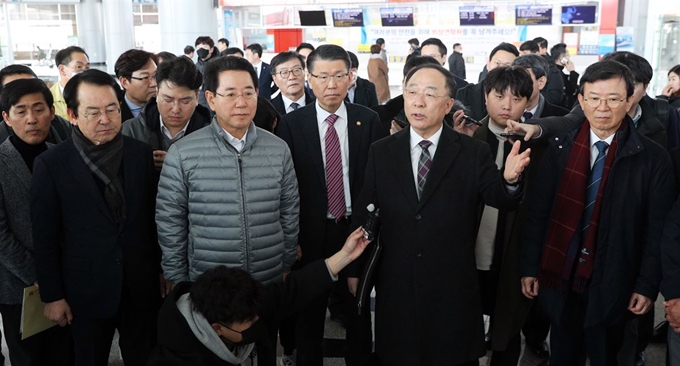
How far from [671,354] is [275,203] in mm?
1624

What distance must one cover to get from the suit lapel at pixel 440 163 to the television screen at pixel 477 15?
11302 mm

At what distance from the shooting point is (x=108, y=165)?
241cm

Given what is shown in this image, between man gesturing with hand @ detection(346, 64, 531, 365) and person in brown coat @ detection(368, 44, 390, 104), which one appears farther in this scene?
person in brown coat @ detection(368, 44, 390, 104)

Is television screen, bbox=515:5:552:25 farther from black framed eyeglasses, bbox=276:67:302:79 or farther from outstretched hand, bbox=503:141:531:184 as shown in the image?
outstretched hand, bbox=503:141:531:184

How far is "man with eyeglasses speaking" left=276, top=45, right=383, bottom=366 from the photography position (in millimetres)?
2852

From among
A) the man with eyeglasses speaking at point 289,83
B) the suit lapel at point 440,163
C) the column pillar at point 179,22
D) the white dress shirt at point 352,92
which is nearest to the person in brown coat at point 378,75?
the white dress shirt at point 352,92

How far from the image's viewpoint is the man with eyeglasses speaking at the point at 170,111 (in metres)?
2.83

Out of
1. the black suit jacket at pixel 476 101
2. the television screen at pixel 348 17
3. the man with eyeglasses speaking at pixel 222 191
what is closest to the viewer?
the man with eyeglasses speaking at pixel 222 191

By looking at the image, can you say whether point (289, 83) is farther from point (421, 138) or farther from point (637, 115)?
point (637, 115)

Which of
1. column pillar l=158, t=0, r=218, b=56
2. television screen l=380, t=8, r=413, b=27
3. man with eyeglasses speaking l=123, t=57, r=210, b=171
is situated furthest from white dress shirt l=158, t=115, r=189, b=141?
television screen l=380, t=8, r=413, b=27

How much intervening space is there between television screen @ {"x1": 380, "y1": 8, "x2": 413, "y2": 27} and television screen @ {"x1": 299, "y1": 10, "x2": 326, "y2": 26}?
1375mm

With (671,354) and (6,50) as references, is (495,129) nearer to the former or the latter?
(671,354)

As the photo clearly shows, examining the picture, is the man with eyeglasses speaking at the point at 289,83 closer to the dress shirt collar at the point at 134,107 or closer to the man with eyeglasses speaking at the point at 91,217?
the dress shirt collar at the point at 134,107

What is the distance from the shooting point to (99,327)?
254 cm
